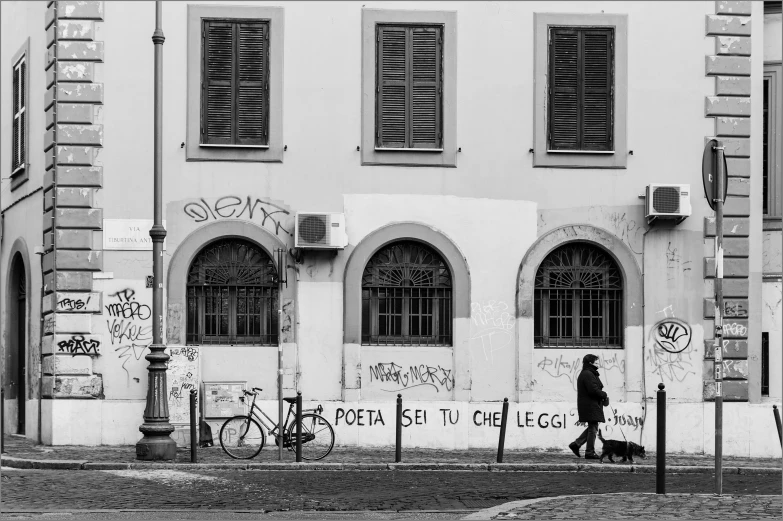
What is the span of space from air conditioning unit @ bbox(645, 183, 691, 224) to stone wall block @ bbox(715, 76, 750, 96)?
1.73 metres

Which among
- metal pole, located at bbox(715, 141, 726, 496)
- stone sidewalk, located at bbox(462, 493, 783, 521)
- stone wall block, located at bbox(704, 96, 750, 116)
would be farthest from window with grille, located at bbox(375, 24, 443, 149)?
stone sidewalk, located at bbox(462, 493, 783, 521)

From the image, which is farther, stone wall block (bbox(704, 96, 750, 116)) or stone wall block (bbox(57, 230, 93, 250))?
stone wall block (bbox(704, 96, 750, 116))

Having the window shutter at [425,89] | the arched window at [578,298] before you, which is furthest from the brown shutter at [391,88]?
the arched window at [578,298]

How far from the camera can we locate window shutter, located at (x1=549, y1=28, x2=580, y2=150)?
69.3 feet

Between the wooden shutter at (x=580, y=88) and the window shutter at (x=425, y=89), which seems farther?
the wooden shutter at (x=580, y=88)

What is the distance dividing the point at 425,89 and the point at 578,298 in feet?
13.6

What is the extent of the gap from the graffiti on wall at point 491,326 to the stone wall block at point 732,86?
4926 millimetres

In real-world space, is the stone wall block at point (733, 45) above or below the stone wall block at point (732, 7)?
below

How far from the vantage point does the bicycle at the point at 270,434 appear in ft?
59.0

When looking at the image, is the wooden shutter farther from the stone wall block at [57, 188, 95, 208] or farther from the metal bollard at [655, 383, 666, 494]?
the metal bollard at [655, 383, 666, 494]

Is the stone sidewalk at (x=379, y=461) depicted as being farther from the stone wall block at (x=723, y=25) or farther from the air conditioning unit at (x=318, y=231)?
the stone wall block at (x=723, y=25)

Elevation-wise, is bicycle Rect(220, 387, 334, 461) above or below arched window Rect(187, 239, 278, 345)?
below

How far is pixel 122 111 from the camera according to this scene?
20484 mm

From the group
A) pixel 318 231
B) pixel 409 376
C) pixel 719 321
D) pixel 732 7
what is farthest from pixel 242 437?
A: pixel 732 7
